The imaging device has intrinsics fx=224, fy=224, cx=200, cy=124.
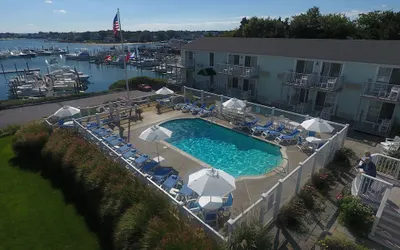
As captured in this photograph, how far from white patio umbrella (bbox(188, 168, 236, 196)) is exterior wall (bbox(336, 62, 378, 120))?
55.5ft

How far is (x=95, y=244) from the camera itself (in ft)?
28.7

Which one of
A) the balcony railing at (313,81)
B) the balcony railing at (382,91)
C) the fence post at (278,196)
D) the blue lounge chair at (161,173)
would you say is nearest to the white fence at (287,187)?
the fence post at (278,196)

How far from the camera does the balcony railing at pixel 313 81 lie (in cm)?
1955

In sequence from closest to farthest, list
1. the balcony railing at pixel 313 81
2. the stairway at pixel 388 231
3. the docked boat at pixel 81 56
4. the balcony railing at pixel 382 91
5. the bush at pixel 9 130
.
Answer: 1. the stairway at pixel 388 231
2. the balcony railing at pixel 382 91
3. the bush at pixel 9 130
4. the balcony railing at pixel 313 81
5. the docked boat at pixel 81 56

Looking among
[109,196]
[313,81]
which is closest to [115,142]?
[109,196]

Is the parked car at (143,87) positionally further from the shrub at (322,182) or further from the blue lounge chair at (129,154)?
the shrub at (322,182)

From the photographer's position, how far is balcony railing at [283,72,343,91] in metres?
19.5

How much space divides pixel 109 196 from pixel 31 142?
939 centimetres

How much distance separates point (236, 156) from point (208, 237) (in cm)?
859

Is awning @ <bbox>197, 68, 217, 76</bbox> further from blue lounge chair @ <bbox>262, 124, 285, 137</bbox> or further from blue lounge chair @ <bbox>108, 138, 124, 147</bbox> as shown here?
blue lounge chair @ <bbox>108, 138, 124, 147</bbox>

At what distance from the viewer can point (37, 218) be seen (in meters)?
10.0

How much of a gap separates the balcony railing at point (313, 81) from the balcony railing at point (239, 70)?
12.6 feet

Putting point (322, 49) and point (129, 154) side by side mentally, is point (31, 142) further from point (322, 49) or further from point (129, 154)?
point (322, 49)

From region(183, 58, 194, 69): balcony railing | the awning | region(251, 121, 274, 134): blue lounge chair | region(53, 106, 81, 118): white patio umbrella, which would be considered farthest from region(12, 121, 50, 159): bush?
region(183, 58, 194, 69): balcony railing
